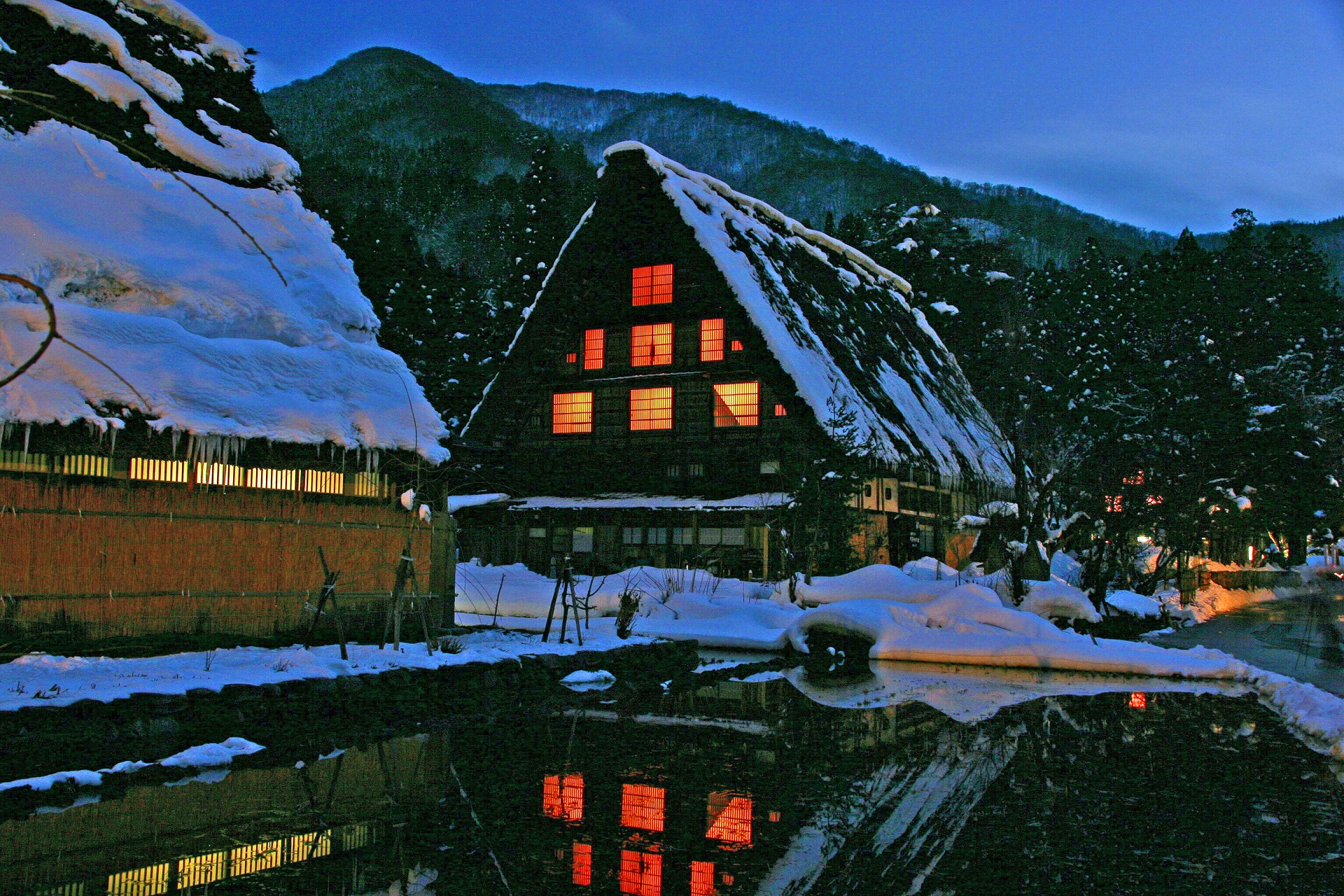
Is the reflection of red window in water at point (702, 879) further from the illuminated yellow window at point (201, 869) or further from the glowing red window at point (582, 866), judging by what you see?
the illuminated yellow window at point (201, 869)

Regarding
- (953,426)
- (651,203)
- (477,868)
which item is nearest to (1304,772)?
(477,868)

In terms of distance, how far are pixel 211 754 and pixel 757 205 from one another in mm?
29348

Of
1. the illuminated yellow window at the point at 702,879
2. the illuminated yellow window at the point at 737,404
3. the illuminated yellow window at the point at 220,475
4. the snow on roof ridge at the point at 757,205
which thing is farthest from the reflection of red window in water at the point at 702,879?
the snow on roof ridge at the point at 757,205

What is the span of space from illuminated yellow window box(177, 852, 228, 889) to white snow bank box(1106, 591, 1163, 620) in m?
20.2

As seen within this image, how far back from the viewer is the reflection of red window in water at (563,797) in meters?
6.98

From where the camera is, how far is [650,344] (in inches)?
1149

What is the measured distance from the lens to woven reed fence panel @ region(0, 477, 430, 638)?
10.7 m

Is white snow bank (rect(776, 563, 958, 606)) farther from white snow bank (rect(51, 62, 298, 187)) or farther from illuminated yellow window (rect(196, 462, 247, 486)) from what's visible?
white snow bank (rect(51, 62, 298, 187))

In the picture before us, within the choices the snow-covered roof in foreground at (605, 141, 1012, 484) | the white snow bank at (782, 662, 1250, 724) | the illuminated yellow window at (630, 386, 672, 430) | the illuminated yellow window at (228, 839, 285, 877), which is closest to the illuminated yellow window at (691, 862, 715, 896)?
the illuminated yellow window at (228, 839, 285, 877)

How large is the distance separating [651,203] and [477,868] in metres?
26.1

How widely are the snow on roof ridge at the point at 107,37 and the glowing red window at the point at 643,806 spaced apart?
1409 cm

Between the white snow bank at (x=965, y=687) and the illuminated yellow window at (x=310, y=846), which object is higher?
the illuminated yellow window at (x=310, y=846)

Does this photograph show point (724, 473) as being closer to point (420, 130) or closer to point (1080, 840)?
point (1080, 840)

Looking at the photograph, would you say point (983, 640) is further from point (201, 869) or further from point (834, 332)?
point (834, 332)
